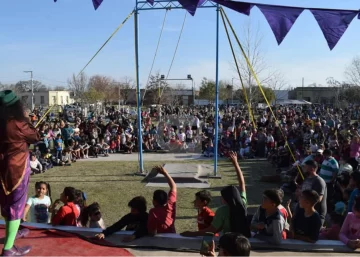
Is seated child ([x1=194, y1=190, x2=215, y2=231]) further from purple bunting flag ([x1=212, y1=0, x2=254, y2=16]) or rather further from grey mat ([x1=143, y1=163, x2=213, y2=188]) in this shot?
grey mat ([x1=143, y1=163, x2=213, y2=188])

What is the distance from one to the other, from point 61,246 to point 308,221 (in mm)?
2802

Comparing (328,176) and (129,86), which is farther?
(129,86)

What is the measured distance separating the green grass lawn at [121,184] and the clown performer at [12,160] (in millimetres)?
3621

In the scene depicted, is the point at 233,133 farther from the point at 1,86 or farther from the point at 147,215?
the point at 1,86

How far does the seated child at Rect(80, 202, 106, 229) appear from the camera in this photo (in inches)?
205

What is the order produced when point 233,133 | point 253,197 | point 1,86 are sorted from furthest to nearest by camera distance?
point 1,86 → point 233,133 → point 253,197

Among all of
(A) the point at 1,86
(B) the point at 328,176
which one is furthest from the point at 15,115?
(A) the point at 1,86

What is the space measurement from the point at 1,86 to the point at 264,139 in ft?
178

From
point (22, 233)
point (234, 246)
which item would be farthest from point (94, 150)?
point (234, 246)

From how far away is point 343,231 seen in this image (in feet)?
14.4

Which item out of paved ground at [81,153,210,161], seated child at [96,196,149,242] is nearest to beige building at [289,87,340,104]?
paved ground at [81,153,210,161]

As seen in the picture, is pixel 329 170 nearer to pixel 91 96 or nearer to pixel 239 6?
pixel 239 6

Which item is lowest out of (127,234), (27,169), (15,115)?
(127,234)

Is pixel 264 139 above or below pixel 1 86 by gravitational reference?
below
